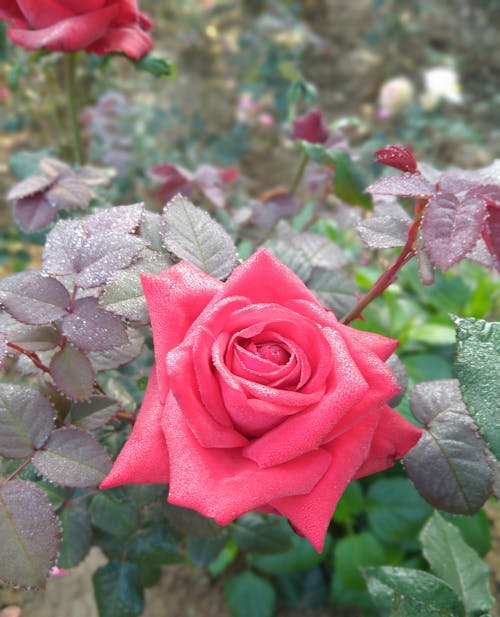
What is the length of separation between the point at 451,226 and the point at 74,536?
50 centimetres

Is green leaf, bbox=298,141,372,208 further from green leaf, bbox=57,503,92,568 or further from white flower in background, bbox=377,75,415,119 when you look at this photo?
white flower in background, bbox=377,75,415,119

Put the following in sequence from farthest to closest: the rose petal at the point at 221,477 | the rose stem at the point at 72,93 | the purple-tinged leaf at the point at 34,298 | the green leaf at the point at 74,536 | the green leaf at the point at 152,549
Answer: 1. the rose stem at the point at 72,93
2. the green leaf at the point at 152,549
3. the green leaf at the point at 74,536
4. the purple-tinged leaf at the point at 34,298
5. the rose petal at the point at 221,477

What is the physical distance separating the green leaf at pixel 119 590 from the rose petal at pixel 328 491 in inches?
15.6

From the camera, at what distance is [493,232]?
1.50 feet

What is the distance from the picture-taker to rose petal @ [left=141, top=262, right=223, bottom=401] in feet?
1.52

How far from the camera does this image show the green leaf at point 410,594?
0.61 meters

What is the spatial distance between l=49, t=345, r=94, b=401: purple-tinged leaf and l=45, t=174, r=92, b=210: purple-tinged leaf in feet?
0.82

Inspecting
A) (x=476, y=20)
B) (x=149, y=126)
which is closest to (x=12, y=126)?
(x=149, y=126)

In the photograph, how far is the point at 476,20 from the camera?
2.44 meters

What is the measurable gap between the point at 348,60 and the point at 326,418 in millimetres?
2198

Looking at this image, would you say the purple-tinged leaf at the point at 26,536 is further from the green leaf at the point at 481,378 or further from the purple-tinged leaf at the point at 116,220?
the green leaf at the point at 481,378

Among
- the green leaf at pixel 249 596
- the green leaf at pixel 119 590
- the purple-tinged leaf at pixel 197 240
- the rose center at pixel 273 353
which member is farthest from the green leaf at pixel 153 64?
the green leaf at pixel 249 596

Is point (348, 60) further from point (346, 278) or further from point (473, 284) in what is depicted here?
point (346, 278)

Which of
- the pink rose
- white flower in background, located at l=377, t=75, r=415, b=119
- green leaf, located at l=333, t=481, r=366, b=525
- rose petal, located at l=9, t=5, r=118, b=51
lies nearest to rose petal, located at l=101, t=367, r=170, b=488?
the pink rose
